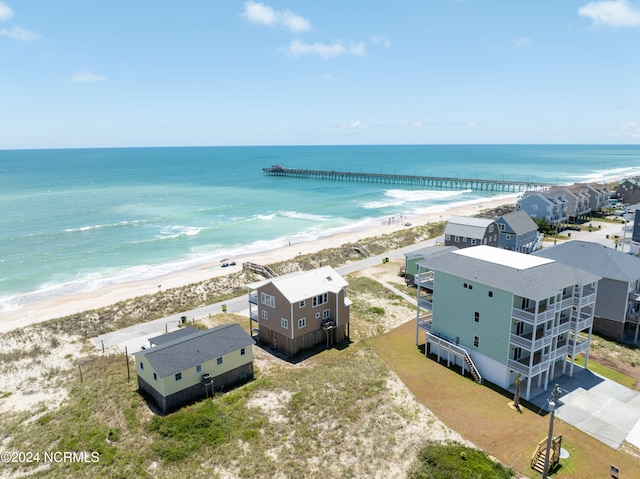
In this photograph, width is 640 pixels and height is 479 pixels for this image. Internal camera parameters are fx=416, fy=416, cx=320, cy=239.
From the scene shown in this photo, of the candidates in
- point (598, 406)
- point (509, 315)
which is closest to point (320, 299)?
point (509, 315)

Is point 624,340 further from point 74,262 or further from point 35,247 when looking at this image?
point 35,247

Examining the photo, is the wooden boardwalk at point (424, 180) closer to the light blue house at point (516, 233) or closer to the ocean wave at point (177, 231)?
the light blue house at point (516, 233)

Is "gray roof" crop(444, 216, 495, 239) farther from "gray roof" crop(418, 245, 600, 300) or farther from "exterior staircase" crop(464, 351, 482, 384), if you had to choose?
"exterior staircase" crop(464, 351, 482, 384)

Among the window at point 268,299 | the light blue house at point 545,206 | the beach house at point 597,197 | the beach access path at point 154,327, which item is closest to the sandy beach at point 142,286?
the beach access path at point 154,327

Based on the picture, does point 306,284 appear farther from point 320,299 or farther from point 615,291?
point 615,291

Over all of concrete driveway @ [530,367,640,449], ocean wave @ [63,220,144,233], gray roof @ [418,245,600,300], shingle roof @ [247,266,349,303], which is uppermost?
gray roof @ [418,245,600,300]

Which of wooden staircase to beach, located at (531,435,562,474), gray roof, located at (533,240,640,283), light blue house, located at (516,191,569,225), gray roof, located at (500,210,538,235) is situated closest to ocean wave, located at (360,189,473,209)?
light blue house, located at (516,191,569,225)
